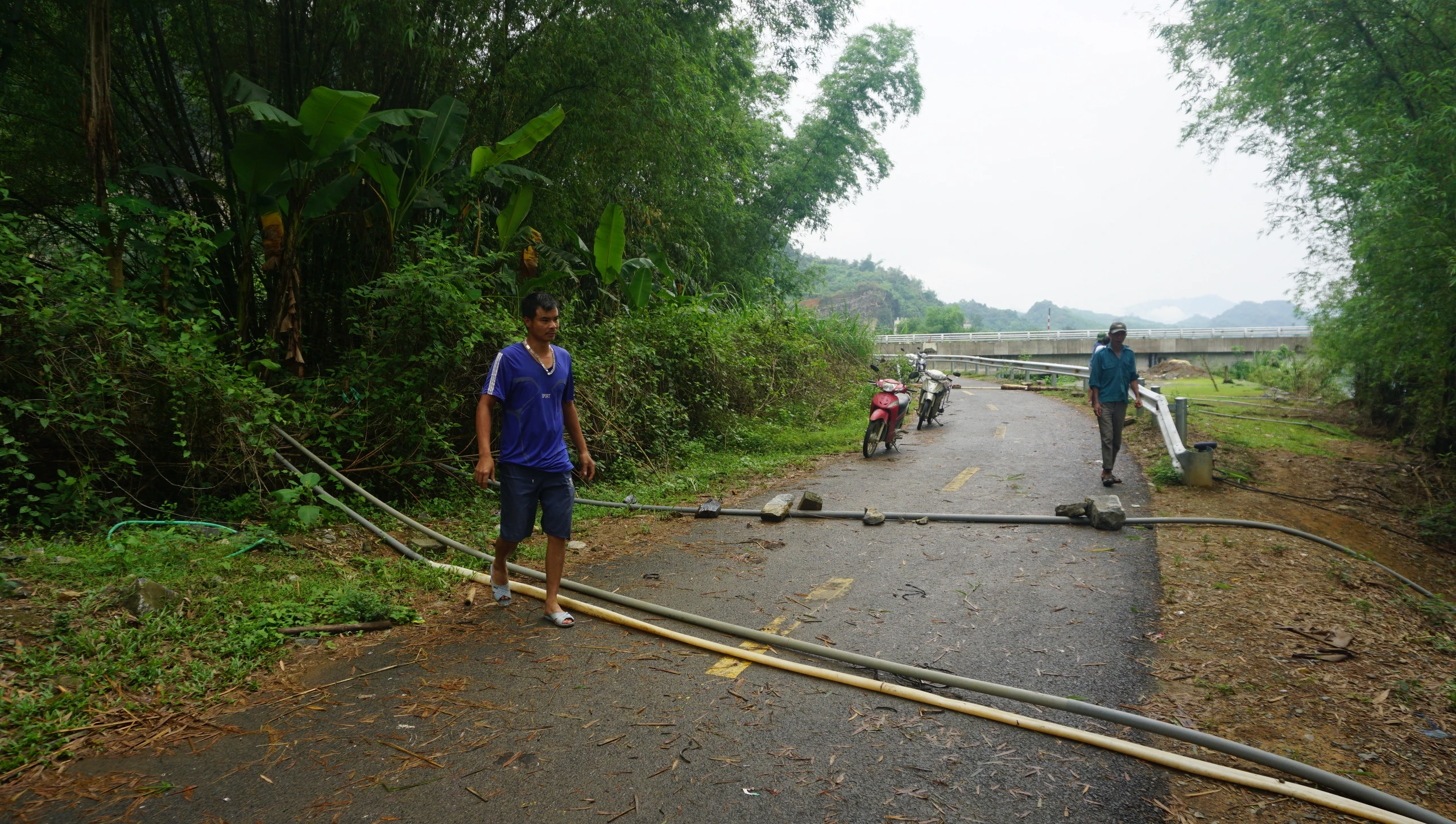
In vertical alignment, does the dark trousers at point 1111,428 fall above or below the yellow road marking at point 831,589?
above

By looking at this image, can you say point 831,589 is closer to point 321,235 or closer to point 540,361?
point 540,361

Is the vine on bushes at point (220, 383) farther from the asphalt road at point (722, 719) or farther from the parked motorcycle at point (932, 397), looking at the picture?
the parked motorcycle at point (932, 397)

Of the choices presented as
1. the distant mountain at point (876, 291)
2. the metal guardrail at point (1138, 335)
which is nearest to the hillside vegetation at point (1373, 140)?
the metal guardrail at point (1138, 335)

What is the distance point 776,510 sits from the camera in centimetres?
702

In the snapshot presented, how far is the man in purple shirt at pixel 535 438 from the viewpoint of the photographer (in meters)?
4.30

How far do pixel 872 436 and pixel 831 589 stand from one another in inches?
233

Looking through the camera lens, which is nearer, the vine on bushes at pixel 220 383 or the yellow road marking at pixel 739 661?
the yellow road marking at pixel 739 661

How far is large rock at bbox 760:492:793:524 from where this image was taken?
22.9 feet

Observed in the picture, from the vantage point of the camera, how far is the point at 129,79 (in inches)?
294

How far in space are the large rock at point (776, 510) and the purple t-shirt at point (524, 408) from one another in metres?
2.99

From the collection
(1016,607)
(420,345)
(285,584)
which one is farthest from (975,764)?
(420,345)

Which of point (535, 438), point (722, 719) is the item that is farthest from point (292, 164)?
point (722, 719)

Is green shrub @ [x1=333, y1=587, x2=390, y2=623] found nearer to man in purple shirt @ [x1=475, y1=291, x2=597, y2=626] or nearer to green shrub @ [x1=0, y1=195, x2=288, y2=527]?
man in purple shirt @ [x1=475, y1=291, x2=597, y2=626]

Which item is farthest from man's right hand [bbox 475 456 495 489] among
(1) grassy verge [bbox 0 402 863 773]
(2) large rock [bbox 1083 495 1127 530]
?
(2) large rock [bbox 1083 495 1127 530]
